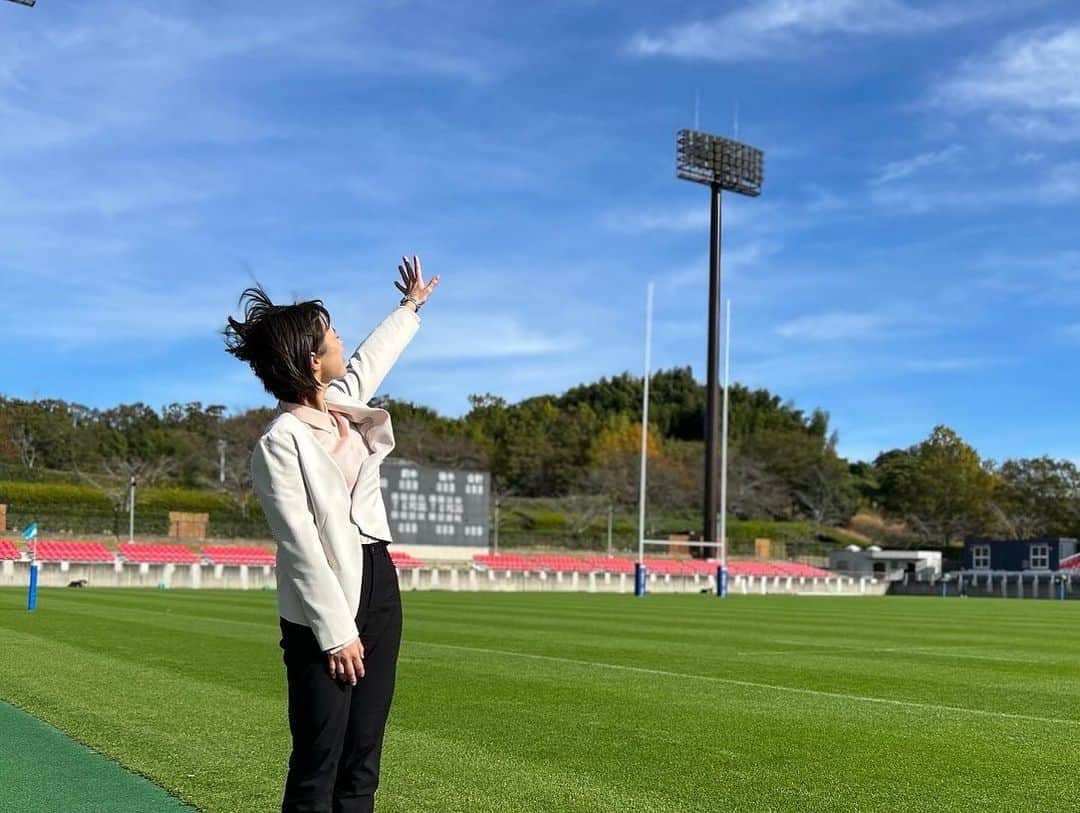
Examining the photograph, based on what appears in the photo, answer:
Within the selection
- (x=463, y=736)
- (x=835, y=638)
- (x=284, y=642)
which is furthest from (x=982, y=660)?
(x=284, y=642)

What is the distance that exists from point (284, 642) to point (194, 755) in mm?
3476

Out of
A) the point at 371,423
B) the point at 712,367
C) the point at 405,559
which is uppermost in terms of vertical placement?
the point at 712,367

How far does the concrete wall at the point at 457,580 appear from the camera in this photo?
Result: 117ft

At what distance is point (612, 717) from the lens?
837cm

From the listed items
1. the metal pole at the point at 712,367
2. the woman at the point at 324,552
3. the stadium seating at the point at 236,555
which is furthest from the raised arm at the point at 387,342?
the metal pole at the point at 712,367

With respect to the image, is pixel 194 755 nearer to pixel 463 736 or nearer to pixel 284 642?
pixel 463 736

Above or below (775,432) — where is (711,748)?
below

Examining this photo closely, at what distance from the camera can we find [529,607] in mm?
26969

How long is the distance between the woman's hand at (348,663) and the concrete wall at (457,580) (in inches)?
1341

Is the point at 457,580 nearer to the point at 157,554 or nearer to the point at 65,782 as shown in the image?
the point at 157,554

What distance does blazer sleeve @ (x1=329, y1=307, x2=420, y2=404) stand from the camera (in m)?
4.27

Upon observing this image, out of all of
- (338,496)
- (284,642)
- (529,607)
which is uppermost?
(338,496)

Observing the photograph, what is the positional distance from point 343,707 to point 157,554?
45.0 meters

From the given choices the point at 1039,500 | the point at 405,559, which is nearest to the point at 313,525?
the point at 405,559
